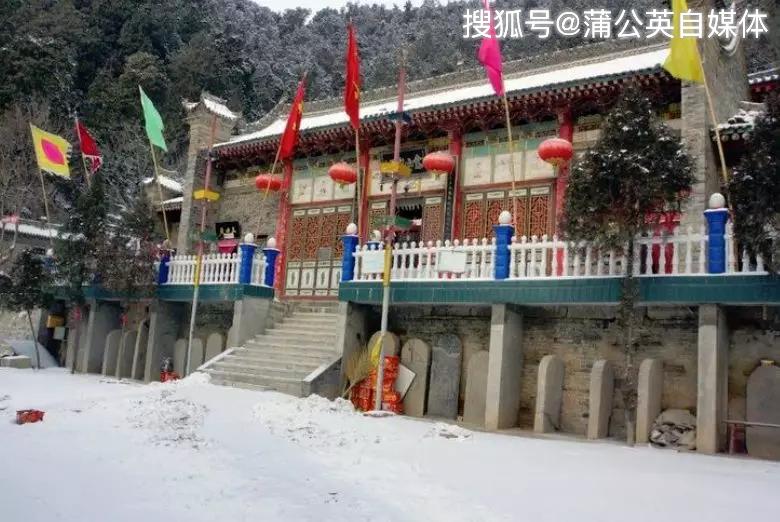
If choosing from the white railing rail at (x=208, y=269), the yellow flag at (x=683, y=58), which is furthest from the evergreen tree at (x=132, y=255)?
the yellow flag at (x=683, y=58)

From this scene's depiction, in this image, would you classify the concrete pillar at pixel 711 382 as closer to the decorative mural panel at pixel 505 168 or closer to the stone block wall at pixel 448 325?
the stone block wall at pixel 448 325

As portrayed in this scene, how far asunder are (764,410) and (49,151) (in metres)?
16.8

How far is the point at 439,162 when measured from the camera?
14.0 metres

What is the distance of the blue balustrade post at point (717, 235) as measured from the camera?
871cm

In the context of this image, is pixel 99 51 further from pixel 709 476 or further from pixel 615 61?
pixel 709 476

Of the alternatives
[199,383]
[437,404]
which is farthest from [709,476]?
[199,383]

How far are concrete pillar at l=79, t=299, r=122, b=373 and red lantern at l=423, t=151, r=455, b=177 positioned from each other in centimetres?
985

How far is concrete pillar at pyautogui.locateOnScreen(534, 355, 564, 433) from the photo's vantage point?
395 inches

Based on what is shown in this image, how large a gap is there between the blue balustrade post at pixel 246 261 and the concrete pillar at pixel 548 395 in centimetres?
679

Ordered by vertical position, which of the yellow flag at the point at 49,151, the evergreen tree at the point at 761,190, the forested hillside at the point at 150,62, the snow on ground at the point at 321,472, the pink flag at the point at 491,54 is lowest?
the snow on ground at the point at 321,472

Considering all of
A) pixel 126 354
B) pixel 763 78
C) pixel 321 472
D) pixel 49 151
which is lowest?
pixel 321 472

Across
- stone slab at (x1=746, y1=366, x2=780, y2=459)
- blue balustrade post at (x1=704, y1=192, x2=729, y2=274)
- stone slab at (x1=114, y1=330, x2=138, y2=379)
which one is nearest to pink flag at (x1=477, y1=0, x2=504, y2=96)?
blue balustrade post at (x1=704, y1=192, x2=729, y2=274)

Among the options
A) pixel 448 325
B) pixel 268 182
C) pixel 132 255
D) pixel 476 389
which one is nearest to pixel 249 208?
pixel 268 182

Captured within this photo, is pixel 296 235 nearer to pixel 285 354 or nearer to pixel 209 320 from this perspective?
pixel 209 320
